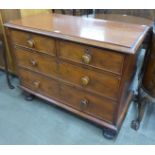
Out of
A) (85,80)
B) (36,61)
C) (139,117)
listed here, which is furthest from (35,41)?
(139,117)

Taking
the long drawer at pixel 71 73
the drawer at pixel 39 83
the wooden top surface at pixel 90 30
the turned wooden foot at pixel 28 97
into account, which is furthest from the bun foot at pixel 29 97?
the wooden top surface at pixel 90 30

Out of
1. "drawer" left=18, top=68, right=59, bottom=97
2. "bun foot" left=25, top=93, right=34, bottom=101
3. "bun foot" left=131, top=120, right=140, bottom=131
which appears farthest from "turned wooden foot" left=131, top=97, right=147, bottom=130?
"bun foot" left=25, top=93, right=34, bottom=101

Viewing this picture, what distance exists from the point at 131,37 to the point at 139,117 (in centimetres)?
70

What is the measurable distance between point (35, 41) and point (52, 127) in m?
0.70

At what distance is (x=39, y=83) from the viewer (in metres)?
1.44

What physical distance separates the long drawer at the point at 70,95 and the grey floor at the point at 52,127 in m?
0.17

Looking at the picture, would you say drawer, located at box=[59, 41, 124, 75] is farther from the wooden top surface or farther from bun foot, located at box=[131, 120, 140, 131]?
bun foot, located at box=[131, 120, 140, 131]

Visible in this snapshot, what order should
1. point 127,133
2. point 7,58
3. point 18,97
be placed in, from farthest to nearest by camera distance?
point 7,58
point 18,97
point 127,133

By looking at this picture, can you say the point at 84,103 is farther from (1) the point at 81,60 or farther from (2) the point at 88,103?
(1) the point at 81,60

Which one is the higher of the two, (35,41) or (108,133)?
(35,41)

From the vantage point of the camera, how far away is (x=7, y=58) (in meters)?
1.86

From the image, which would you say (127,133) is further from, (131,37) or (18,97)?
(18,97)

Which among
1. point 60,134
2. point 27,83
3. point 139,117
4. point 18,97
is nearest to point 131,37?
point 139,117

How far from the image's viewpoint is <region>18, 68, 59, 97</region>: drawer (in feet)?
4.48
